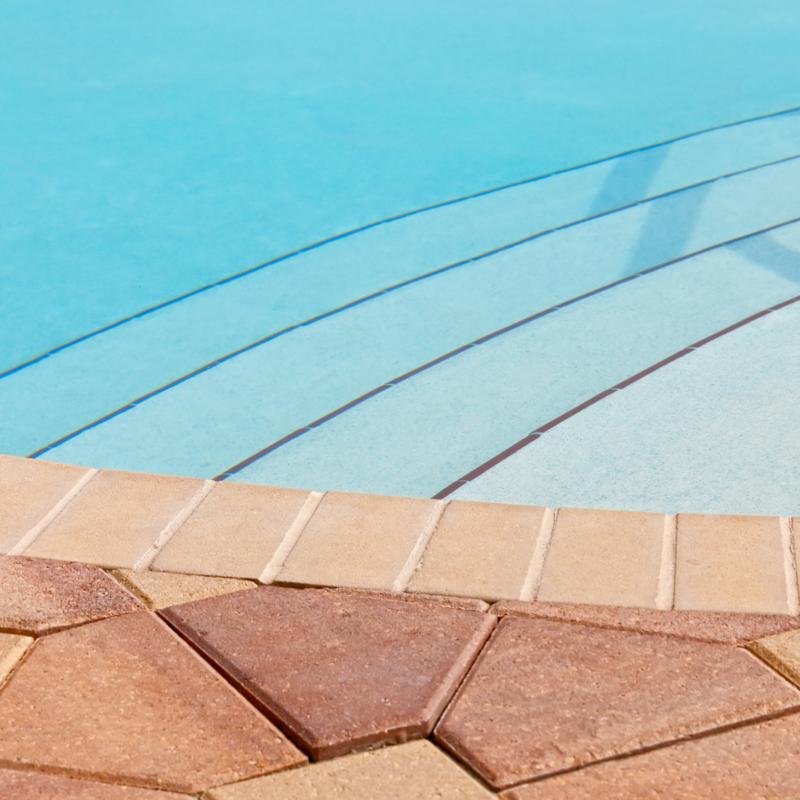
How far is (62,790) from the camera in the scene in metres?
1.39

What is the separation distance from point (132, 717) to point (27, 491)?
775 millimetres

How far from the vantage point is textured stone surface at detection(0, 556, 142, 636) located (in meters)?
1.75

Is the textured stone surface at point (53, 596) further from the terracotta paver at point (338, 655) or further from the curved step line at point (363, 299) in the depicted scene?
the curved step line at point (363, 299)

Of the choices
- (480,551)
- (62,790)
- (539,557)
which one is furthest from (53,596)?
(539,557)

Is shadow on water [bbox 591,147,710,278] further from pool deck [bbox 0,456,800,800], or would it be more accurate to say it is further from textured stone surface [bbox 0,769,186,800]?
textured stone surface [bbox 0,769,186,800]

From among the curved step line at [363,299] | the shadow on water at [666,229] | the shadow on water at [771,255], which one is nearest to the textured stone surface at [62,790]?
the curved step line at [363,299]

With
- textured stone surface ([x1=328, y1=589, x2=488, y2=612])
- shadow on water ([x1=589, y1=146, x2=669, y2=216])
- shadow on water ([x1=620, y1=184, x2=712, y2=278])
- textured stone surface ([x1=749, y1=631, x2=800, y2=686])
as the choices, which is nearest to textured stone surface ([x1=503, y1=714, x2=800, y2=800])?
textured stone surface ([x1=749, y1=631, x2=800, y2=686])

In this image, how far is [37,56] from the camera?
831 centimetres

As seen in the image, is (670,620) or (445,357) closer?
(670,620)

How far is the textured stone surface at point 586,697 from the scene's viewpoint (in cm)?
145

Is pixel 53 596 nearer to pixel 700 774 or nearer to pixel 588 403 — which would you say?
pixel 700 774

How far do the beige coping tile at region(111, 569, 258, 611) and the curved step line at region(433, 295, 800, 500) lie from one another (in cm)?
115

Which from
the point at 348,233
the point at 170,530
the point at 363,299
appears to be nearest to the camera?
the point at 170,530

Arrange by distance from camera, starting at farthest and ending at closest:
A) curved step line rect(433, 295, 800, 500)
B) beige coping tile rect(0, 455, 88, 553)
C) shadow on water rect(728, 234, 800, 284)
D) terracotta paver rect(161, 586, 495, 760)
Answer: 1. shadow on water rect(728, 234, 800, 284)
2. curved step line rect(433, 295, 800, 500)
3. beige coping tile rect(0, 455, 88, 553)
4. terracotta paver rect(161, 586, 495, 760)
